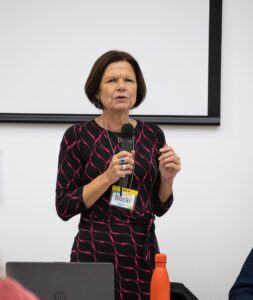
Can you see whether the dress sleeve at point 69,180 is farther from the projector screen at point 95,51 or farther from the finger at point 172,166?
the projector screen at point 95,51

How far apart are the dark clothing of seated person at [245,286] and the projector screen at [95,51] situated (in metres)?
A: 1.54

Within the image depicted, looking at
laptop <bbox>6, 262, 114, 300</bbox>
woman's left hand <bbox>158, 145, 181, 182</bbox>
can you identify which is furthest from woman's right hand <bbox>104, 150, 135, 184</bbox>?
laptop <bbox>6, 262, 114, 300</bbox>

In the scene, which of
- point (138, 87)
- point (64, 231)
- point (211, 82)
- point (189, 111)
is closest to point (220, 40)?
point (211, 82)

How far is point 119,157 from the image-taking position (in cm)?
139

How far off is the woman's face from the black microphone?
0.11 meters

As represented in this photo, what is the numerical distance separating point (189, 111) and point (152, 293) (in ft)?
5.84

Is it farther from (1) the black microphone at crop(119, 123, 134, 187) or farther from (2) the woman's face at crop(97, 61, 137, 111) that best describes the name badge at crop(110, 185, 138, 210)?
(2) the woman's face at crop(97, 61, 137, 111)

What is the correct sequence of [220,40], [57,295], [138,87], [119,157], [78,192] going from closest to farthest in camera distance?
1. [57,295]
2. [119,157]
3. [78,192]
4. [138,87]
5. [220,40]

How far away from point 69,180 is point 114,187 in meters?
0.16

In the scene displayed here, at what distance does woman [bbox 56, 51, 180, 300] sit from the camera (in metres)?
1.52

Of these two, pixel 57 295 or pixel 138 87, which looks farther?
pixel 138 87

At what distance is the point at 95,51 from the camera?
2.67m

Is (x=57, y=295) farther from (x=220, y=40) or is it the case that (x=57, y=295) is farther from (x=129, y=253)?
(x=220, y=40)

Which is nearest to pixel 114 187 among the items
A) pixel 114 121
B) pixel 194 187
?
pixel 114 121
